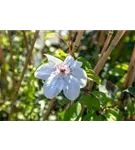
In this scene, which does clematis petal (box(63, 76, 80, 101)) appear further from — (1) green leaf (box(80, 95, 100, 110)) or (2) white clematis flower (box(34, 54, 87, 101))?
(1) green leaf (box(80, 95, 100, 110))

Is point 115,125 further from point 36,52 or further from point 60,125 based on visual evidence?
point 36,52

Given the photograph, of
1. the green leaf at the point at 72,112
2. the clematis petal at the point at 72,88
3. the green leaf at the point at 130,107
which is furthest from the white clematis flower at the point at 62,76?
the green leaf at the point at 130,107

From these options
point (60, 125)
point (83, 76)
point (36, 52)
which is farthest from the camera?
point (36, 52)

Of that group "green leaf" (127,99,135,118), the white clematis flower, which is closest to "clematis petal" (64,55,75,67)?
the white clematis flower

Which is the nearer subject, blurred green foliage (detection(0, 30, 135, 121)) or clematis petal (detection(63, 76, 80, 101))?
clematis petal (detection(63, 76, 80, 101))

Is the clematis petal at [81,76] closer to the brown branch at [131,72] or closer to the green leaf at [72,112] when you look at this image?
the green leaf at [72,112]
